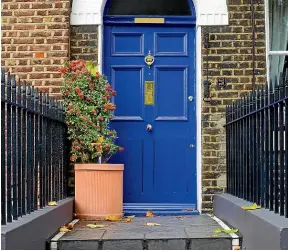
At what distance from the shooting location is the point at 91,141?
759 cm

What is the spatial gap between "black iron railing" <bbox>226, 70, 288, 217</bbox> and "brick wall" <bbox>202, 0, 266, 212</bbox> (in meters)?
0.55

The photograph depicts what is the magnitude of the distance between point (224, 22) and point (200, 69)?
724 millimetres

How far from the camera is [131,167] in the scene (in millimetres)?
8438

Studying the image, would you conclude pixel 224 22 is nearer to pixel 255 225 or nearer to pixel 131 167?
pixel 131 167

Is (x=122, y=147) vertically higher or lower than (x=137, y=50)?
lower

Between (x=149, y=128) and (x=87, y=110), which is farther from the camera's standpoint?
(x=149, y=128)

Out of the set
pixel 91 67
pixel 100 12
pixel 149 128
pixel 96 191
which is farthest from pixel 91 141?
pixel 100 12

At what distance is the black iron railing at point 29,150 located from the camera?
471cm

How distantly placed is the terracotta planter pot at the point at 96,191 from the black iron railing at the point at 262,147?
1476 mm

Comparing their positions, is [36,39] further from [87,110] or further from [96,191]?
[96,191]

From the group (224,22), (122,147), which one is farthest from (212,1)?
(122,147)

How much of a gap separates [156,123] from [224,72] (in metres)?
1.15

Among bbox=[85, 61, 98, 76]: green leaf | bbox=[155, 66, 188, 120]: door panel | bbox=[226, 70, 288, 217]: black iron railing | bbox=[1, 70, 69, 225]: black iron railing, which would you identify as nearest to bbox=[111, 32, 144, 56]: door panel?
bbox=[155, 66, 188, 120]: door panel

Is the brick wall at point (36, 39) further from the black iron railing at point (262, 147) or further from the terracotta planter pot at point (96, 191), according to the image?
the black iron railing at point (262, 147)
